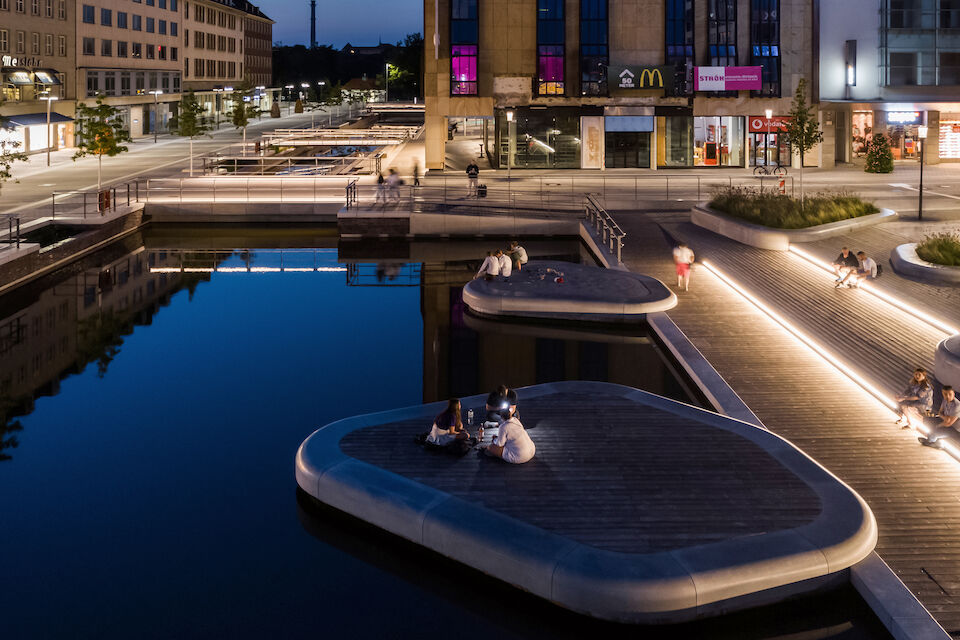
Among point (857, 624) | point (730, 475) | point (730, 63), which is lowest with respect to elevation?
point (857, 624)

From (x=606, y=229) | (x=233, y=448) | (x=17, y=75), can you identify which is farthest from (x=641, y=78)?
(x=233, y=448)

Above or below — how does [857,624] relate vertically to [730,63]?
below

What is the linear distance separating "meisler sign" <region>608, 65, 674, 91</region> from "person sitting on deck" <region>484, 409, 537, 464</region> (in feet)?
152

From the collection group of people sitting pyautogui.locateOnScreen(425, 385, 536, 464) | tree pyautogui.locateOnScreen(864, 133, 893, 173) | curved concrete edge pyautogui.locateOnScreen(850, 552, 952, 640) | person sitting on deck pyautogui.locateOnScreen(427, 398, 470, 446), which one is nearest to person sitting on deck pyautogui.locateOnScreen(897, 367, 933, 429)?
curved concrete edge pyautogui.locateOnScreen(850, 552, 952, 640)

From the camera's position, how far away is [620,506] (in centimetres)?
1205

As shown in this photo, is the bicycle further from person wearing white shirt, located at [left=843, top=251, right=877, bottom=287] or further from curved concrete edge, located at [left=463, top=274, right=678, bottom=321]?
curved concrete edge, located at [left=463, top=274, right=678, bottom=321]

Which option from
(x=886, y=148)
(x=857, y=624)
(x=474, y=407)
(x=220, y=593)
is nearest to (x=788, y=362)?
(x=474, y=407)

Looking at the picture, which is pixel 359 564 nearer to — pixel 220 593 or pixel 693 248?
pixel 220 593

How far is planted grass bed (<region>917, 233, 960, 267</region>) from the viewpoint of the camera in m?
25.0

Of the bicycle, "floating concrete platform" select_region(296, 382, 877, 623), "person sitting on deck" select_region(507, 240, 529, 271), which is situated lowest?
"floating concrete platform" select_region(296, 382, 877, 623)

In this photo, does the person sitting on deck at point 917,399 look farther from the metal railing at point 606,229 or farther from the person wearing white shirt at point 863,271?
the metal railing at point 606,229

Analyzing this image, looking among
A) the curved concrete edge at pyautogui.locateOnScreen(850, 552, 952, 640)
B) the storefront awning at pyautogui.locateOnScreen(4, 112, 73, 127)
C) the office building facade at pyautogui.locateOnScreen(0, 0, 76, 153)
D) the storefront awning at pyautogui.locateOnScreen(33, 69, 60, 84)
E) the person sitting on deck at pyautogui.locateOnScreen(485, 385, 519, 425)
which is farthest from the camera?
the storefront awning at pyautogui.locateOnScreen(33, 69, 60, 84)

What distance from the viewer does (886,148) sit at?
55.0 metres

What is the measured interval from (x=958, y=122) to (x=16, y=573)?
199 ft
